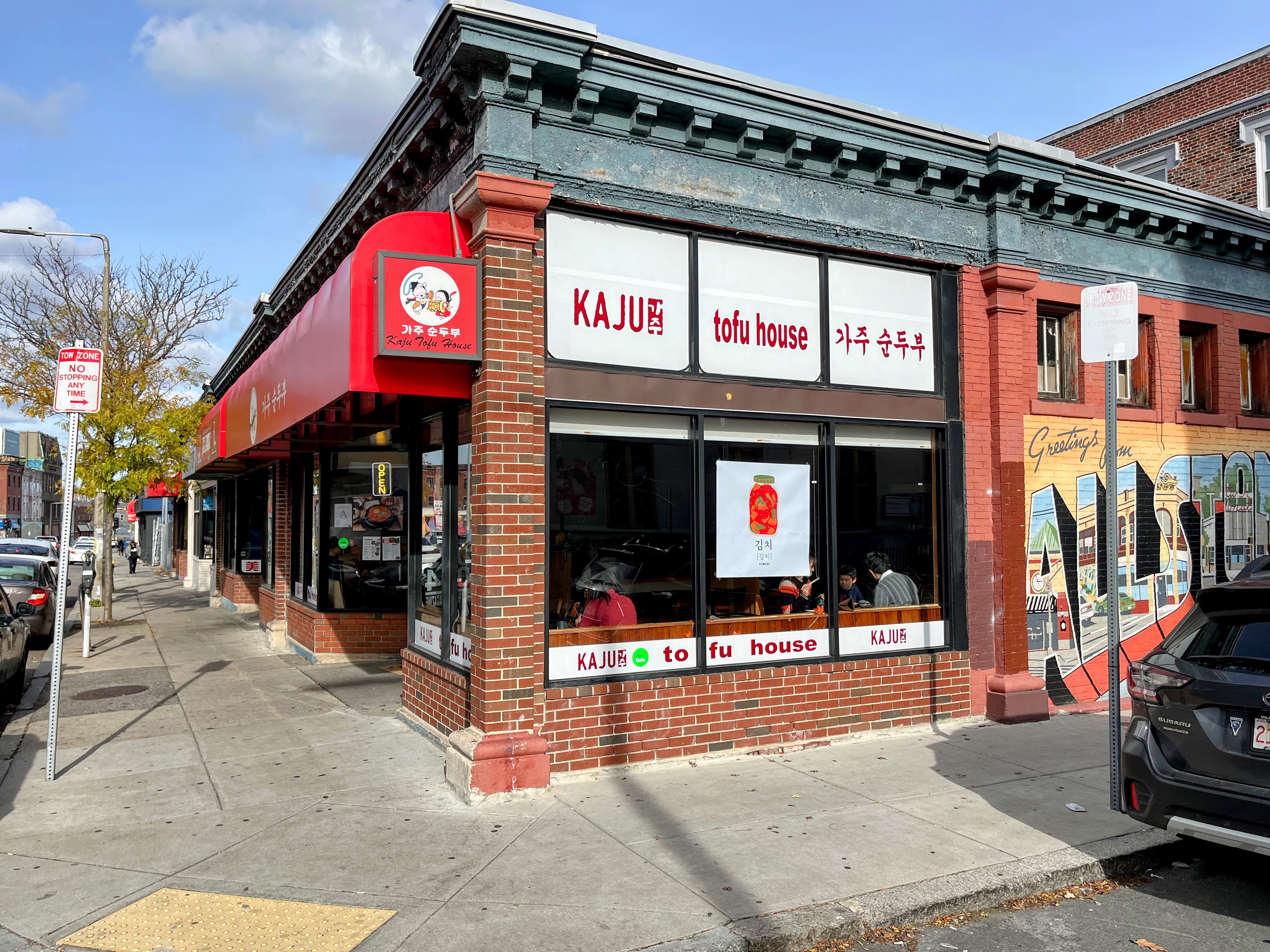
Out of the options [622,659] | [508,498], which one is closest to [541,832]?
[622,659]

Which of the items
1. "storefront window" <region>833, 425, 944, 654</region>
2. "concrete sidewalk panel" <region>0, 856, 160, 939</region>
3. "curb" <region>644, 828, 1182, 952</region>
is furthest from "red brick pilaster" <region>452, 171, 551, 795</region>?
"storefront window" <region>833, 425, 944, 654</region>

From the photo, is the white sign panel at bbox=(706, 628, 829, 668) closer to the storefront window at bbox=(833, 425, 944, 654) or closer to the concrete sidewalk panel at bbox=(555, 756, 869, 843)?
the storefront window at bbox=(833, 425, 944, 654)

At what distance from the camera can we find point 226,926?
4637 millimetres

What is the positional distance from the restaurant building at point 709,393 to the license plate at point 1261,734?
3885mm

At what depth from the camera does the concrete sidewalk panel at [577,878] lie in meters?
4.86

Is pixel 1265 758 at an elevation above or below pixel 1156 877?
above

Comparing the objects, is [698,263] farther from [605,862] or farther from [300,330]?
[605,862]

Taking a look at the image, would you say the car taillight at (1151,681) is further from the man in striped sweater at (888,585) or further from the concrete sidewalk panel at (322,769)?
the concrete sidewalk panel at (322,769)

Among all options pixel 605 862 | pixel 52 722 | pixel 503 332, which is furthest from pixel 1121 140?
pixel 52 722

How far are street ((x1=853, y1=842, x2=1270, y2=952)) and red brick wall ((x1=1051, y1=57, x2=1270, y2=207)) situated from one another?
57.8 ft

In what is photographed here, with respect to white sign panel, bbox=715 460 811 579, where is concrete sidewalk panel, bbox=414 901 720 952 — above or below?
below

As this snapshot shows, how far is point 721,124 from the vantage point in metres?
7.91

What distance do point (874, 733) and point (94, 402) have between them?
7612 mm

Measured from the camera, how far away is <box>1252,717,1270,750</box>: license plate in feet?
15.1
